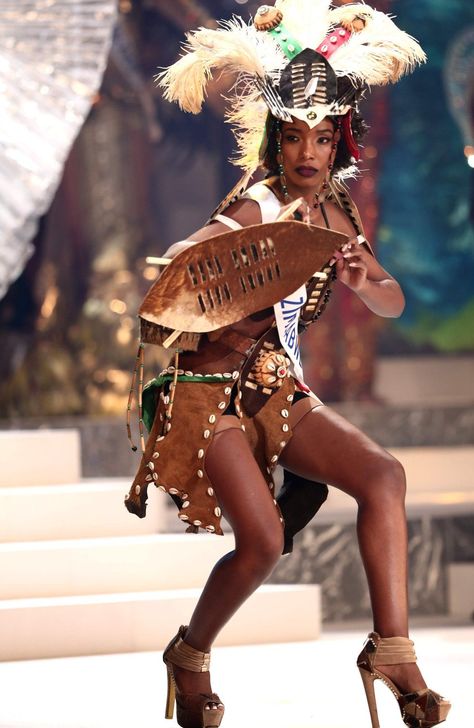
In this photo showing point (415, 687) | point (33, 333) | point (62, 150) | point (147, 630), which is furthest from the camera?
point (33, 333)

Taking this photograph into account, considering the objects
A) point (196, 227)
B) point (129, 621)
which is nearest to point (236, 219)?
point (129, 621)

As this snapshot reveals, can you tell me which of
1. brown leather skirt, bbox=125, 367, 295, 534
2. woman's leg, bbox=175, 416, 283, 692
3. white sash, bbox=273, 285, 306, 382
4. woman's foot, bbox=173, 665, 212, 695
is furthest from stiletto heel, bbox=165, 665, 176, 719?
white sash, bbox=273, 285, 306, 382

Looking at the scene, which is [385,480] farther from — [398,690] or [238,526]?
[398,690]

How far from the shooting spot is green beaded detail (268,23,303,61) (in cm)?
346

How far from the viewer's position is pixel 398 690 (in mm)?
Result: 3150

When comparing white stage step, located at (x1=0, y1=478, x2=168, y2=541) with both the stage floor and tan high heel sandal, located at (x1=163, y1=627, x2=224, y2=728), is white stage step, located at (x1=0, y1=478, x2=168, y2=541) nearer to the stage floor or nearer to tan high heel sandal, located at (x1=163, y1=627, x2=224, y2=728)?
the stage floor

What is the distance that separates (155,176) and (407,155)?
158cm

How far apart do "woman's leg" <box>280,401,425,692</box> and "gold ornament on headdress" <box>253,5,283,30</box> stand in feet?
3.30

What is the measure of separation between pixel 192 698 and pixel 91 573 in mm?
1687

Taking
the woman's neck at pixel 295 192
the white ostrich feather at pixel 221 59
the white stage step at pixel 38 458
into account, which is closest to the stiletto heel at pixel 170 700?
the woman's neck at pixel 295 192

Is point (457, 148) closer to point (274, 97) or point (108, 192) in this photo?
point (108, 192)

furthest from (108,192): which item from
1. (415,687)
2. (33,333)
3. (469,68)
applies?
(415,687)

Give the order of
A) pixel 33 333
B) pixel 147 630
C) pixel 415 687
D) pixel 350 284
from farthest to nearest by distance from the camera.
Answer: pixel 33 333, pixel 147 630, pixel 350 284, pixel 415 687

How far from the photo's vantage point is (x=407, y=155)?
8.55 metres
